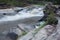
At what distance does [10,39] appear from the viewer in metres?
10.5

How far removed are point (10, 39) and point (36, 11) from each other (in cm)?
→ 1822

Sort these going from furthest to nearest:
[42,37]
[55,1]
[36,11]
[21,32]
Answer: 1. [55,1]
2. [36,11]
3. [21,32]
4. [42,37]

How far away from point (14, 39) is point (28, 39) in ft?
4.46

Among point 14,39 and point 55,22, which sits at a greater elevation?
point 55,22

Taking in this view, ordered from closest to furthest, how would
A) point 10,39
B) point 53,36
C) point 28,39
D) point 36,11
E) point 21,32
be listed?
point 53,36 → point 28,39 → point 10,39 → point 21,32 → point 36,11

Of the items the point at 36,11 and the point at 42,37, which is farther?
the point at 36,11

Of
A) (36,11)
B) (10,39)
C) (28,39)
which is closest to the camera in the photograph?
(28,39)

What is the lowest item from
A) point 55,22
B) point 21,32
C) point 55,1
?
point 55,1

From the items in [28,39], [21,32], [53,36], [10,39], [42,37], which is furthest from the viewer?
[21,32]

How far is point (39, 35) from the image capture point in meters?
8.91

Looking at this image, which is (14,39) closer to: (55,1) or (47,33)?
(47,33)

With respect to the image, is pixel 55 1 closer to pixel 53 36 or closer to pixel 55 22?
pixel 55 22

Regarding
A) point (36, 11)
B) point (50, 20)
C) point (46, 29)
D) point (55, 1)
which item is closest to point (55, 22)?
point (50, 20)

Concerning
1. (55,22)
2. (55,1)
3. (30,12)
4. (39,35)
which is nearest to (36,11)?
(30,12)
